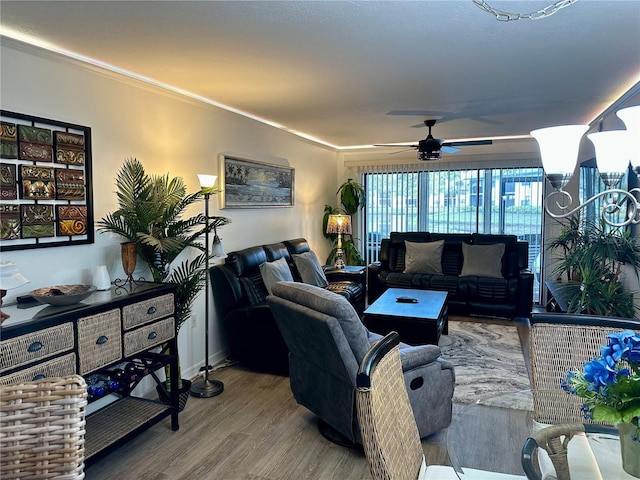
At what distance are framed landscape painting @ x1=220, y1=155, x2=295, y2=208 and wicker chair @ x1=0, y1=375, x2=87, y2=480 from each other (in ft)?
9.89

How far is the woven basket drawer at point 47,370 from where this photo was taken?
188 centimetres

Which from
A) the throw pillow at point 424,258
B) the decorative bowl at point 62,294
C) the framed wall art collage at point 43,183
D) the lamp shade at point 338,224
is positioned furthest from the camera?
the lamp shade at point 338,224

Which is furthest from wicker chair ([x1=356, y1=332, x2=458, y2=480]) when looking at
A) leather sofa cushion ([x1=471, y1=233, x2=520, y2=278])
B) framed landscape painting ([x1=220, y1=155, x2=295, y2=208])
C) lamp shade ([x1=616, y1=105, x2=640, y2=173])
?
leather sofa cushion ([x1=471, y1=233, x2=520, y2=278])

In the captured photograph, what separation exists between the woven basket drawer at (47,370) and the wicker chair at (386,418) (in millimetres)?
1556

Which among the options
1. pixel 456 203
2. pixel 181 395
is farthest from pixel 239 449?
pixel 456 203

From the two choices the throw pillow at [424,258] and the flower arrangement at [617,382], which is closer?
the flower arrangement at [617,382]

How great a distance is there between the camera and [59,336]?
2078 millimetres

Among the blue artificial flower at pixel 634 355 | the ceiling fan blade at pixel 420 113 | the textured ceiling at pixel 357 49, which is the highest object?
the ceiling fan blade at pixel 420 113

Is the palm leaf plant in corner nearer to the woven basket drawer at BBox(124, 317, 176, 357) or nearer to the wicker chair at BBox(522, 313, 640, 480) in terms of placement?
the woven basket drawer at BBox(124, 317, 176, 357)

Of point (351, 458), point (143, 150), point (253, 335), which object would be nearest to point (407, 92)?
point (143, 150)

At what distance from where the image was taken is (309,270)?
496 cm

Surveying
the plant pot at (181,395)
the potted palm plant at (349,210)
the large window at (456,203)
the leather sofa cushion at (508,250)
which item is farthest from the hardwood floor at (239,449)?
the large window at (456,203)

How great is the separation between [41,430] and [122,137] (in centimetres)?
230

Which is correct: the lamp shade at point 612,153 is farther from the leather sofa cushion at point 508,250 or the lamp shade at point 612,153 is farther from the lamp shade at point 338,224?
the lamp shade at point 338,224
